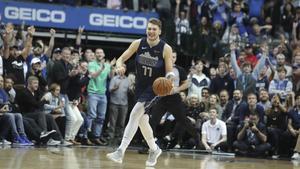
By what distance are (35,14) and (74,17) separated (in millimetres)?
1222

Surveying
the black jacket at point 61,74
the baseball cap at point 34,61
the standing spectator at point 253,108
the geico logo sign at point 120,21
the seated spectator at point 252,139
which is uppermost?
the geico logo sign at point 120,21

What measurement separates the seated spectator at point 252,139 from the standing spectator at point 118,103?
10.2 ft

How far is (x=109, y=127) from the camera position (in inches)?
792

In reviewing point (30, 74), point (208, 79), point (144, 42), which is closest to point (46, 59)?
point (30, 74)

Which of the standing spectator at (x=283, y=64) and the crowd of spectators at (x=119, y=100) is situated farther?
the standing spectator at (x=283, y=64)

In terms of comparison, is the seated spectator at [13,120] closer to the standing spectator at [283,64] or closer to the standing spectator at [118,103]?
the standing spectator at [118,103]

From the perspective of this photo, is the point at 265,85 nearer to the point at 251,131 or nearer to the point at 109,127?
the point at 251,131

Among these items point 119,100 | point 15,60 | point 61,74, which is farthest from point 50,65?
point 119,100

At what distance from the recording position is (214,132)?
18766 millimetres

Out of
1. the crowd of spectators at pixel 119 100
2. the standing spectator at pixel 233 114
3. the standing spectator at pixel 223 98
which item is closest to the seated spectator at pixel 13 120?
the crowd of spectators at pixel 119 100

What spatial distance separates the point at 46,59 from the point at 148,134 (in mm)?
7800

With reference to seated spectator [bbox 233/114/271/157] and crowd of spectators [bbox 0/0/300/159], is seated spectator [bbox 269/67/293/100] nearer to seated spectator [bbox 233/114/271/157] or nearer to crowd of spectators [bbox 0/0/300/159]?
crowd of spectators [bbox 0/0/300/159]

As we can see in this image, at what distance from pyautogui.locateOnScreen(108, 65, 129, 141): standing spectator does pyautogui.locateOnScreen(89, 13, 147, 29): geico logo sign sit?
476cm

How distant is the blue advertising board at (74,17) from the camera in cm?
2394
